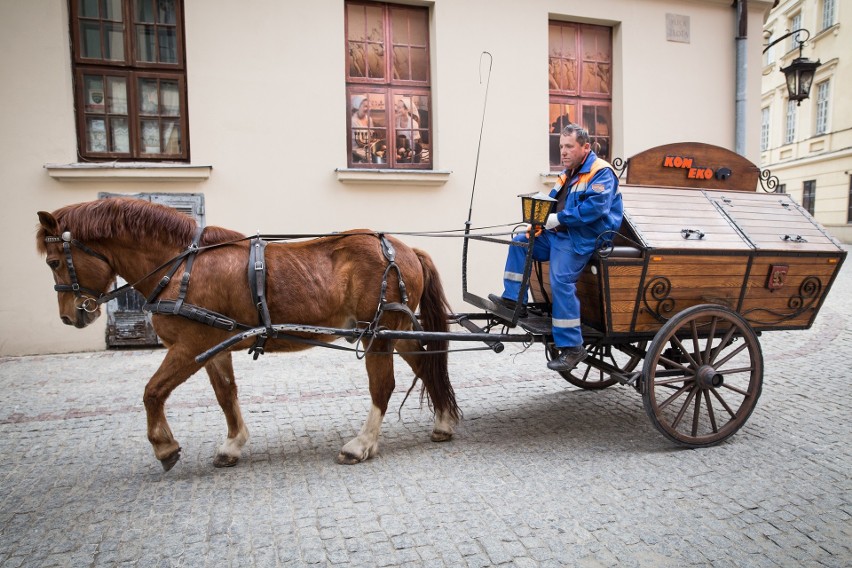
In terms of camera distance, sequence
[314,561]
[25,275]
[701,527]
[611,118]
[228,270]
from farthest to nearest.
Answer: [611,118] < [25,275] < [228,270] < [701,527] < [314,561]

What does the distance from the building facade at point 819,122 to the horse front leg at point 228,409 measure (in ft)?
67.3

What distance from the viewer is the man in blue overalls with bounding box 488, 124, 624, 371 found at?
381cm

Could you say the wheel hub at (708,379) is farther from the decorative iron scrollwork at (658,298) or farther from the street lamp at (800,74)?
the street lamp at (800,74)

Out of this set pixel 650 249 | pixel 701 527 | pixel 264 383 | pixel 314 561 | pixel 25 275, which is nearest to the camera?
pixel 314 561

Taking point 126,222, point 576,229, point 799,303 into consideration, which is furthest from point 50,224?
point 799,303

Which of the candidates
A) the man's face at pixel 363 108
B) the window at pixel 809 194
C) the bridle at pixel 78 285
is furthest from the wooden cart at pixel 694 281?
the window at pixel 809 194

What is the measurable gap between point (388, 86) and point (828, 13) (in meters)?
21.1

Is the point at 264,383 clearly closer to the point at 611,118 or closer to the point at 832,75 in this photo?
the point at 611,118

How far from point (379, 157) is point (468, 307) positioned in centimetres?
234

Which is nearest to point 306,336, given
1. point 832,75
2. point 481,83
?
point 481,83

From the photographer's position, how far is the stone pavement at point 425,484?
9.27 feet

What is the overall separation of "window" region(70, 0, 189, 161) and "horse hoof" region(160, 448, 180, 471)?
457 centimetres

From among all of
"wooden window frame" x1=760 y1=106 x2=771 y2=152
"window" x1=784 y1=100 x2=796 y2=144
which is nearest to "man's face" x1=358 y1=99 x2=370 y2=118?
"window" x1=784 y1=100 x2=796 y2=144

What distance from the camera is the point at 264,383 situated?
5820mm
